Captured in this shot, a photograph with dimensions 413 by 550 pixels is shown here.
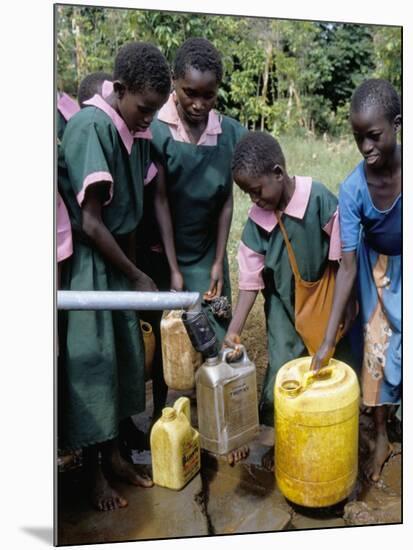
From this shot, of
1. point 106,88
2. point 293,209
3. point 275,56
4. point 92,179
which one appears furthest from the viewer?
point 275,56

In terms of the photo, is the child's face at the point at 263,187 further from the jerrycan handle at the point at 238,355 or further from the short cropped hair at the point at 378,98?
the jerrycan handle at the point at 238,355

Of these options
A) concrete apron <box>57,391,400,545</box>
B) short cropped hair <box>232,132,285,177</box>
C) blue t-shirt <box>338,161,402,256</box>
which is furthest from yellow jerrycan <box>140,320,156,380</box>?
blue t-shirt <box>338,161,402,256</box>

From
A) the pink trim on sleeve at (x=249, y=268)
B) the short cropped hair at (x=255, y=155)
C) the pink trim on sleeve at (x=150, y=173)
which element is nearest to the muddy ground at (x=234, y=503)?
the pink trim on sleeve at (x=249, y=268)

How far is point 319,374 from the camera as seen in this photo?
293cm

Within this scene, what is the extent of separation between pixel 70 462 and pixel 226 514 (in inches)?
27.0

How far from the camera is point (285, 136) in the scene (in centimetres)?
305

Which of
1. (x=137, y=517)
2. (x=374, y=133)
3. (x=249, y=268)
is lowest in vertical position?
(x=137, y=517)

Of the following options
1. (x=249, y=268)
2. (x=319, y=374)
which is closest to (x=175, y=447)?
(x=319, y=374)

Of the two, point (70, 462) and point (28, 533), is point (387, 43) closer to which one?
point (70, 462)

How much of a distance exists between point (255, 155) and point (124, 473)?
1.41 meters

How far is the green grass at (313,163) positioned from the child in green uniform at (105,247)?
43 centimetres

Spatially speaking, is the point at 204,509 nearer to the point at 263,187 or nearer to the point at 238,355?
the point at 238,355

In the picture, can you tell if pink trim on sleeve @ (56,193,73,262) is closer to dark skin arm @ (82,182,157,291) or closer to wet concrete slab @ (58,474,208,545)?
dark skin arm @ (82,182,157,291)

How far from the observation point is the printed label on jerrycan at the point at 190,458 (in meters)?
2.91
